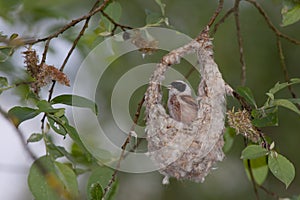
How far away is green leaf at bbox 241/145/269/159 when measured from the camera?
1590 millimetres

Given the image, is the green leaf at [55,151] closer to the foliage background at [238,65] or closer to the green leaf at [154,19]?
the green leaf at [154,19]

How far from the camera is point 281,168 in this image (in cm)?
163

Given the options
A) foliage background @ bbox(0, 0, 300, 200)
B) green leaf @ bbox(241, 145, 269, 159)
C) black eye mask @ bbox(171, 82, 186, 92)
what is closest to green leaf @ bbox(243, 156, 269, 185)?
black eye mask @ bbox(171, 82, 186, 92)

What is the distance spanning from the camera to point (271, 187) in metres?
4.89

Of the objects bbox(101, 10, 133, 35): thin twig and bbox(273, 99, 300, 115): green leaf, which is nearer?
bbox(273, 99, 300, 115): green leaf

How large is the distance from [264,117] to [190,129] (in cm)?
45

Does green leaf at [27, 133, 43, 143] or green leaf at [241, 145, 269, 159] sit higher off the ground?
green leaf at [27, 133, 43, 143]

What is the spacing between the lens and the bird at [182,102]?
7.23ft

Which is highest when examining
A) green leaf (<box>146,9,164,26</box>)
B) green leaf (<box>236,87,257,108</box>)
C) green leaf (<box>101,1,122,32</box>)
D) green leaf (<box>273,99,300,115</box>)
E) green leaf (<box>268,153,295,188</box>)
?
green leaf (<box>101,1,122,32</box>)

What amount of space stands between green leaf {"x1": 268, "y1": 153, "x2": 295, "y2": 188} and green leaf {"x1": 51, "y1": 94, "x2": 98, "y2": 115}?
51cm

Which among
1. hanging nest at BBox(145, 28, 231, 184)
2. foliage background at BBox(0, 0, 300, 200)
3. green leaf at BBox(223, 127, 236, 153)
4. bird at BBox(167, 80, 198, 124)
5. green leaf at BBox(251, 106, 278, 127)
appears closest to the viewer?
green leaf at BBox(251, 106, 278, 127)

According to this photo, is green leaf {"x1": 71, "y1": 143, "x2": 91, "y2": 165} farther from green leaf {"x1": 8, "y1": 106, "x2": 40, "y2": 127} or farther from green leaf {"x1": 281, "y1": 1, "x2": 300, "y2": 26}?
green leaf {"x1": 281, "y1": 1, "x2": 300, "y2": 26}

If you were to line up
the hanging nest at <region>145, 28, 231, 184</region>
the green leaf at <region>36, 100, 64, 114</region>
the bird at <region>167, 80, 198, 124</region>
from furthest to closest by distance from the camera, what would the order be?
the bird at <region>167, 80, 198, 124</region>
the hanging nest at <region>145, 28, 231, 184</region>
the green leaf at <region>36, 100, 64, 114</region>

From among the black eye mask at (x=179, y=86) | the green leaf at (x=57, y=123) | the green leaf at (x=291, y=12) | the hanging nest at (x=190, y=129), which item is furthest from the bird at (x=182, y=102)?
the green leaf at (x=57, y=123)
